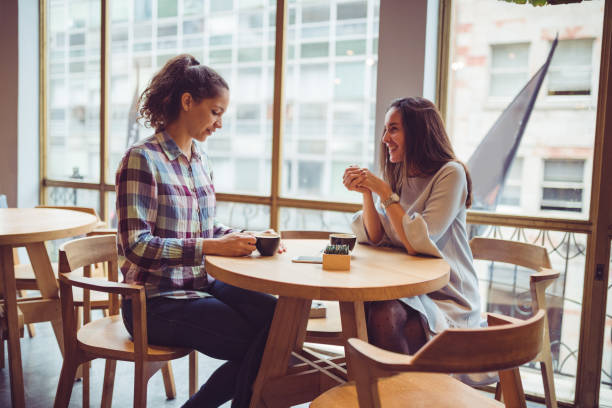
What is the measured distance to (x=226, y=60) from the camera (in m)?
3.61

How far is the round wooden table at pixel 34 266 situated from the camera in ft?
7.02

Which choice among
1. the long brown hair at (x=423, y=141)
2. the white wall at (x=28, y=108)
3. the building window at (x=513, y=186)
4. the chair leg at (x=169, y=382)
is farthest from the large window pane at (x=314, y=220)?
the white wall at (x=28, y=108)

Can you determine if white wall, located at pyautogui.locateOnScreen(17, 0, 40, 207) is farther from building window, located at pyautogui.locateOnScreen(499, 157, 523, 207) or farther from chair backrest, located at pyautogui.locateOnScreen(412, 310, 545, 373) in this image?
chair backrest, located at pyautogui.locateOnScreen(412, 310, 545, 373)

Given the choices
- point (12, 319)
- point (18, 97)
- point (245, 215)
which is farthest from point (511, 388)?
point (18, 97)

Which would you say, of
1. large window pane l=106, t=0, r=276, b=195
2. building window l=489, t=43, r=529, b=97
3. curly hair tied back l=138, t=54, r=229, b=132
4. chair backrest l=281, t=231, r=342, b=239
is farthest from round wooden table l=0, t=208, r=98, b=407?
building window l=489, t=43, r=529, b=97

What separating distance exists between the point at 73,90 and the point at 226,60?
Answer: 1.48 m

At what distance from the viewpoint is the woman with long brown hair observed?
5.84ft

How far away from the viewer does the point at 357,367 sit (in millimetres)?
1095

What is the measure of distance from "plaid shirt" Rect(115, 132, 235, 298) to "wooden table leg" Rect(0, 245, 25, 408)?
77cm

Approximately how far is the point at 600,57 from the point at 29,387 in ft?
10.4

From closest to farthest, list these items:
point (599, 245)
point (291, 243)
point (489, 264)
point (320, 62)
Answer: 1. point (291, 243)
2. point (599, 245)
3. point (489, 264)
4. point (320, 62)

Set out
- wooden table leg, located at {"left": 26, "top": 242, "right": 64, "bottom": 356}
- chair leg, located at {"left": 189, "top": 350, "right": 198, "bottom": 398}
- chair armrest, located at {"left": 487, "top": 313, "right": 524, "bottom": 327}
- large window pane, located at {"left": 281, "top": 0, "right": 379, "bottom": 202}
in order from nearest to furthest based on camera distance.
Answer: chair armrest, located at {"left": 487, "top": 313, "right": 524, "bottom": 327}, chair leg, located at {"left": 189, "top": 350, "right": 198, "bottom": 398}, wooden table leg, located at {"left": 26, "top": 242, "right": 64, "bottom": 356}, large window pane, located at {"left": 281, "top": 0, "right": 379, "bottom": 202}

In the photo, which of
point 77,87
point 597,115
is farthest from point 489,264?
point 77,87

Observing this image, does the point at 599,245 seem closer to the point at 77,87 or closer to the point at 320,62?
the point at 320,62
